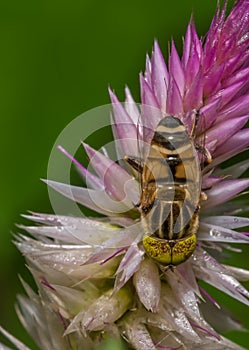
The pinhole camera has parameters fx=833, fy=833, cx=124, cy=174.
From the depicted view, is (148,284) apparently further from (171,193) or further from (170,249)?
(171,193)

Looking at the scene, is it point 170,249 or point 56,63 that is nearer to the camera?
point 170,249

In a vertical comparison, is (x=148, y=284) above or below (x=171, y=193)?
below

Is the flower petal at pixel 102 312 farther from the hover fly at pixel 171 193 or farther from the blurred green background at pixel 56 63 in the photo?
the blurred green background at pixel 56 63

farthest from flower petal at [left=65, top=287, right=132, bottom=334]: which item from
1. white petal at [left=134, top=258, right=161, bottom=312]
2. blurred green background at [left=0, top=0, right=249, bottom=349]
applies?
blurred green background at [left=0, top=0, right=249, bottom=349]

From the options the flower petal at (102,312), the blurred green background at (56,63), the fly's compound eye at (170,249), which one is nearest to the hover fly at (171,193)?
the fly's compound eye at (170,249)

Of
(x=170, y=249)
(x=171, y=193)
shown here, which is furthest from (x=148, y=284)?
(x=171, y=193)

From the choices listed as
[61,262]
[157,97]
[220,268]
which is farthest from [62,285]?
[157,97]
